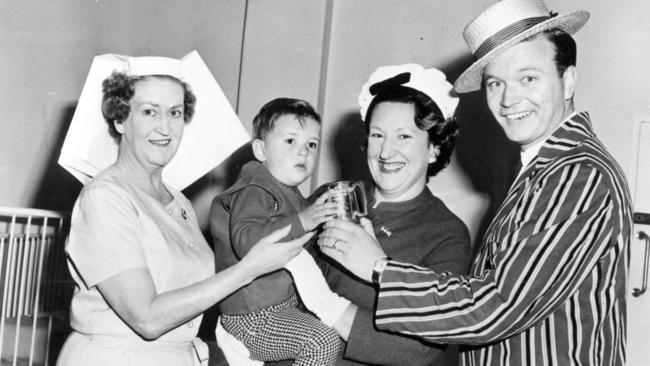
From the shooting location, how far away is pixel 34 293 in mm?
3225

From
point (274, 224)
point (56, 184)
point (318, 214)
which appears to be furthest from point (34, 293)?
point (318, 214)

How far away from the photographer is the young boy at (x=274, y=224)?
2.09 meters

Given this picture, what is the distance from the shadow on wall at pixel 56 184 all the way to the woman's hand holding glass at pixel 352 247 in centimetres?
253

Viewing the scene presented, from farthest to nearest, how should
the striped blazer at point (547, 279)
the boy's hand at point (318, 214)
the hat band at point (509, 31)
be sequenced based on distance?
the boy's hand at point (318, 214), the hat band at point (509, 31), the striped blazer at point (547, 279)

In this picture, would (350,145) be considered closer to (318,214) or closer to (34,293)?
(34,293)

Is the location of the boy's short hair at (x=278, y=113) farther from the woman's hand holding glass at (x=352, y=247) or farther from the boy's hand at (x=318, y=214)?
the woman's hand holding glass at (x=352, y=247)

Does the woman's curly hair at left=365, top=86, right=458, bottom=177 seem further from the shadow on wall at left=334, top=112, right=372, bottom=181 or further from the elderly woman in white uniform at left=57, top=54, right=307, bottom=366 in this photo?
the shadow on wall at left=334, top=112, right=372, bottom=181

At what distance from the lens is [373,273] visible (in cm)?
168

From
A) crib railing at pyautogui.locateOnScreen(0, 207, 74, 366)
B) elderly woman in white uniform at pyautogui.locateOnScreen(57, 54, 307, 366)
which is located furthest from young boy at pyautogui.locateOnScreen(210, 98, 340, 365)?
crib railing at pyautogui.locateOnScreen(0, 207, 74, 366)

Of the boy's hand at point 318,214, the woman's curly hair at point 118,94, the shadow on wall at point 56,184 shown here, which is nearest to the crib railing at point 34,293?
the shadow on wall at point 56,184

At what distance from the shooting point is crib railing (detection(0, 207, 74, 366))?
2.98 metres

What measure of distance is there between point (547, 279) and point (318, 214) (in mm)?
747

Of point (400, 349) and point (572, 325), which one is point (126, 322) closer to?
point (400, 349)

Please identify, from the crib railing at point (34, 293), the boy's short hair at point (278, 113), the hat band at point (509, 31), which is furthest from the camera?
the crib railing at point (34, 293)
